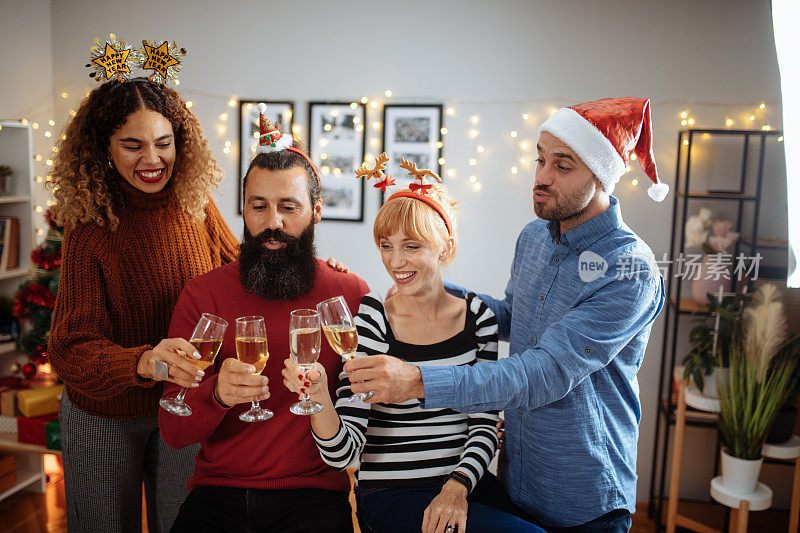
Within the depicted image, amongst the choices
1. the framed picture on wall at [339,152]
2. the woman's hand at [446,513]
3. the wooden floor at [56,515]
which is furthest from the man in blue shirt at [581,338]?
the framed picture on wall at [339,152]

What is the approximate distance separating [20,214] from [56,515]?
1819 mm

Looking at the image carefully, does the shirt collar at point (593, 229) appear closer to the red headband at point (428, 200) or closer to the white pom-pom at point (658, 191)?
the white pom-pom at point (658, 191)

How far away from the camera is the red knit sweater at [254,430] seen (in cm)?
182

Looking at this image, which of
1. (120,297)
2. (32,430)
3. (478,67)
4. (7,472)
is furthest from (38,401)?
(478,67)

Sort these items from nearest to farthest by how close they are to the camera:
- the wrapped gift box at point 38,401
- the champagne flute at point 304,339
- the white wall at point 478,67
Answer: the champagne flute at point 304,339 < the wrapped gift box at point 38,401 < the white wall at point 478,67

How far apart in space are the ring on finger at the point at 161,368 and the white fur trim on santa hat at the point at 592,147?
1.29 meters

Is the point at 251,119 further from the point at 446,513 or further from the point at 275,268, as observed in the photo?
the point at 446,513

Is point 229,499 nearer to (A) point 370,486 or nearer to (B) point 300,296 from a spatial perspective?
(A) point 370,486

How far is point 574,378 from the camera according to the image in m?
1.57

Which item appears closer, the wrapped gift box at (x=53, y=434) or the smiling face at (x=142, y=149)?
the smiling face at (x=142, y=149)

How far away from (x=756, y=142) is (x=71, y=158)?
→ 354 centimetres

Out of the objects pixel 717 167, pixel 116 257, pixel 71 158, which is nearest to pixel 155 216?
pixel 116 257

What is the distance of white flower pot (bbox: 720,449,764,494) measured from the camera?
116 inches

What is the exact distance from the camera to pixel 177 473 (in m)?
2.10
